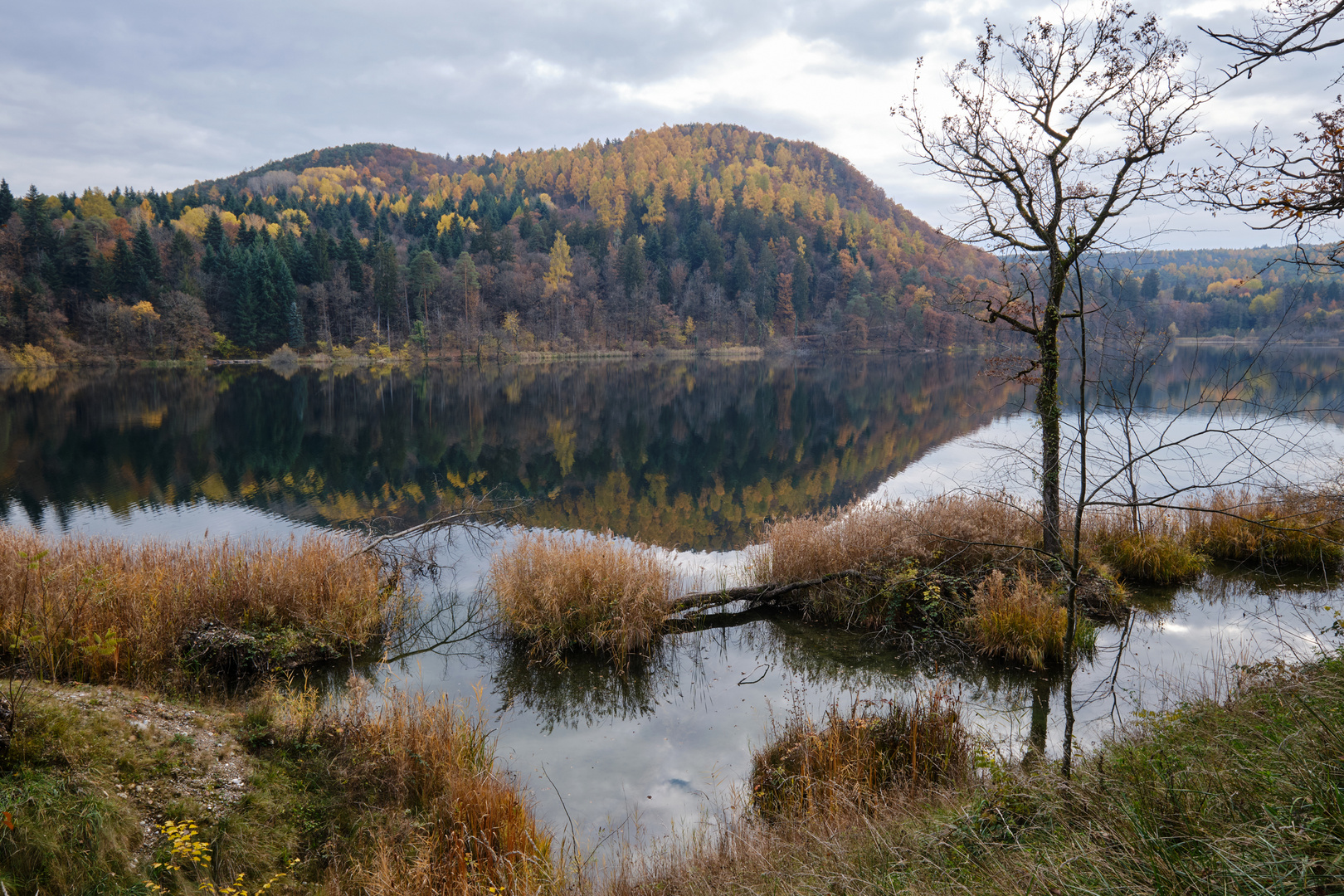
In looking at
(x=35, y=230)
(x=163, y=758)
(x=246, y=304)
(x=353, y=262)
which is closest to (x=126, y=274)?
(x=35, y=230)

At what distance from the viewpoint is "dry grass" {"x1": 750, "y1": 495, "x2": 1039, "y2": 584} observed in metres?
10.2

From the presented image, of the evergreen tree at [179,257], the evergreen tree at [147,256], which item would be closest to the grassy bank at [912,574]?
the evergreen tree at [147,256]

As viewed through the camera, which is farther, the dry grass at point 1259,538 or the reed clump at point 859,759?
the dry grass at point 1259,538

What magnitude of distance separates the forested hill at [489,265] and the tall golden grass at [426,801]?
40.1 meters

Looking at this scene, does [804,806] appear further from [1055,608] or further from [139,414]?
[139,414]

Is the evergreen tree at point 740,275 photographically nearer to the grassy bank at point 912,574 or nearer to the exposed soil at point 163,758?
the grassy bank at point 912,574

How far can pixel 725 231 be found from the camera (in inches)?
4919

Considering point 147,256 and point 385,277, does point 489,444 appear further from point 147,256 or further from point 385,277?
point 147,256

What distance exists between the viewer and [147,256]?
7338 centimetres

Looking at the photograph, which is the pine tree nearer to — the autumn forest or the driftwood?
the autumn forest

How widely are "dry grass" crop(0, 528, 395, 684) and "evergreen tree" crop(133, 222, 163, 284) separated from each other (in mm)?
79259

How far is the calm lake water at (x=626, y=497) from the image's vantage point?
732 centimetres

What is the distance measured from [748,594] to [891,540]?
229cm

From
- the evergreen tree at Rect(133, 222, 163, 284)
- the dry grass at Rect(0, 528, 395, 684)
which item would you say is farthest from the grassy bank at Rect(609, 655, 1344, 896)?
the evergreen tree at Rect(133, 222, 163, 284)
